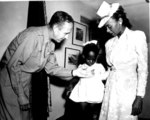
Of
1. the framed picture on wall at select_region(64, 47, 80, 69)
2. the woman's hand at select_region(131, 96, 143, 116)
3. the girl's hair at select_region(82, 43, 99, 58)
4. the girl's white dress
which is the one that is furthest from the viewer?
the framed picture on wall at select_region(64, 47, 80, 69)

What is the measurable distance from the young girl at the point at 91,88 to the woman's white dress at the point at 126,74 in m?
0.60

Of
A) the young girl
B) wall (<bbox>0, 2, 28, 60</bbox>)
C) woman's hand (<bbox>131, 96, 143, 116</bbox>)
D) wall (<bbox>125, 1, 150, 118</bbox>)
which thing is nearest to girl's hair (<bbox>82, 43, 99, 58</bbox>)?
the young girl

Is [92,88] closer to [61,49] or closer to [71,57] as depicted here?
[61,49]

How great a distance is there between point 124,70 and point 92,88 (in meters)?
0.83

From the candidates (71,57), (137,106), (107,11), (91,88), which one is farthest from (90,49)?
(137,106)

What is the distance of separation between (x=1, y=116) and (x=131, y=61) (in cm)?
140

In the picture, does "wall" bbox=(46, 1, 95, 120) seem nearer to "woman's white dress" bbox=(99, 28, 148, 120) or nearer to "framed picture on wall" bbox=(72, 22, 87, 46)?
"framed picture on wall" bbox=(72, 22, 87, 46)

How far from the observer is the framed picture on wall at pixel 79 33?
402 centimetres

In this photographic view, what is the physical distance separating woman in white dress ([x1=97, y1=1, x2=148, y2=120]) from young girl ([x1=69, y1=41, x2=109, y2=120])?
558 mm

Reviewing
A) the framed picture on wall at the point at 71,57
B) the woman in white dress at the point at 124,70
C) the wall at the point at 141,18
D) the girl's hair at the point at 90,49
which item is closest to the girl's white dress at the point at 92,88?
the girl's hair at the point at 90,49

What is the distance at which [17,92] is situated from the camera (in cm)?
165

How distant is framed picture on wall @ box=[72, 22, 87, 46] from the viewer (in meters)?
4.02

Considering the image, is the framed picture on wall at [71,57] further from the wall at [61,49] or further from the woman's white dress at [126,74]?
the woman's white dress at [126,74]

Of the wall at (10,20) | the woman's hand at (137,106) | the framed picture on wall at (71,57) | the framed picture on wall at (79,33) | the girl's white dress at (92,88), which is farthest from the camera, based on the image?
the framed picture on wall at (79,33)
